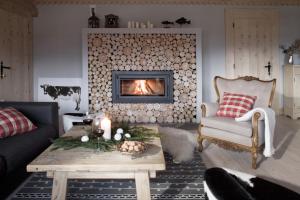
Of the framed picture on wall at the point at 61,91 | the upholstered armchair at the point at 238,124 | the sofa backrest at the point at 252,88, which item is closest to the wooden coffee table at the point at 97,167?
the upholstered armchair at the point at 238,124

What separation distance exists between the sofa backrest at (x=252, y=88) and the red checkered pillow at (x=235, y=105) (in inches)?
3.7

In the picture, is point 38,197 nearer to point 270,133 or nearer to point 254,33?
point 270,133

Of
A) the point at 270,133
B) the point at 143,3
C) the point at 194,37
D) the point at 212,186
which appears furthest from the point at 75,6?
the point at 212,186

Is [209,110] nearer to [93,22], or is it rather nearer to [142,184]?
[142,184]

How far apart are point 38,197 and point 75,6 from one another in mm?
4405

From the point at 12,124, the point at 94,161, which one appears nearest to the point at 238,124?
the point at 94,161

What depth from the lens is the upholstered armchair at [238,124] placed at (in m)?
2.88

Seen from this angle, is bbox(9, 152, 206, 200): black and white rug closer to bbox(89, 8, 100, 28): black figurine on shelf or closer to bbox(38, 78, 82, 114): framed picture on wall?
bbox(38, 78, 82, 114): framed picture on wall

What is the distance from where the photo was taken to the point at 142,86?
5453 mm

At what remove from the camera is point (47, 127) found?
293 centimetres

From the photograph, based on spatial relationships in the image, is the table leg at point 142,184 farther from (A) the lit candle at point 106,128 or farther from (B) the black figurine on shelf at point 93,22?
(B) the black figurine on shelf at point 93,22

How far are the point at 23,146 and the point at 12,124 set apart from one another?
1.13 ft

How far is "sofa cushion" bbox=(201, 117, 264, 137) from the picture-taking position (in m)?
2.93

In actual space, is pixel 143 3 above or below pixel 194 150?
above
